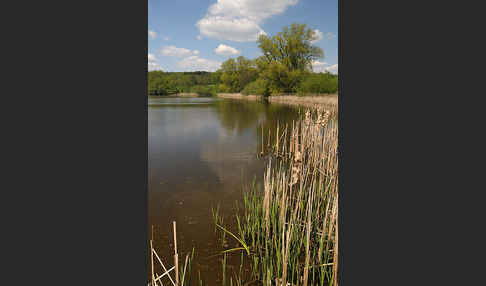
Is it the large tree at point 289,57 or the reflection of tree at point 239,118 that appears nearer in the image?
the reflection of tree at point 239,118

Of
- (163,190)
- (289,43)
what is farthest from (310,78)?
(163,190)

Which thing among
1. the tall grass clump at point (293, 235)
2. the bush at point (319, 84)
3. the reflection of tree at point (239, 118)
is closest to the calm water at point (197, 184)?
the tall grass clump at point (293, 235)

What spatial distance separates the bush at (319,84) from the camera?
97.2ft

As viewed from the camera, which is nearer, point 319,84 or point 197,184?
point 197,184

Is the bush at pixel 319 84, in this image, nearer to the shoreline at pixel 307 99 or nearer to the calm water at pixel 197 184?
the shoreline at pixel 307 99

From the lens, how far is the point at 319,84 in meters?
30.6

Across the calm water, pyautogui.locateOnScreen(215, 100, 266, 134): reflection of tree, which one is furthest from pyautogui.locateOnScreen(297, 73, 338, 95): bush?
the calm water

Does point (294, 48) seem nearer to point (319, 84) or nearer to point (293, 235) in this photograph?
point (319, 84)

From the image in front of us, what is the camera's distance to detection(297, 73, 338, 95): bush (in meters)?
29.6

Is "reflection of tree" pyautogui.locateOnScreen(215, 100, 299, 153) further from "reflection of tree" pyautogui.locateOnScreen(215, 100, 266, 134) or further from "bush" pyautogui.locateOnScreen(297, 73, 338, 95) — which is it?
"bush" pyautogui.locateOnScreen(297, 73, 338, 95)

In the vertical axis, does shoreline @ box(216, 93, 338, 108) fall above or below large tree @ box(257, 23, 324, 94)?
below

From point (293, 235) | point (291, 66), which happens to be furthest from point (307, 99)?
point (293, 235)
